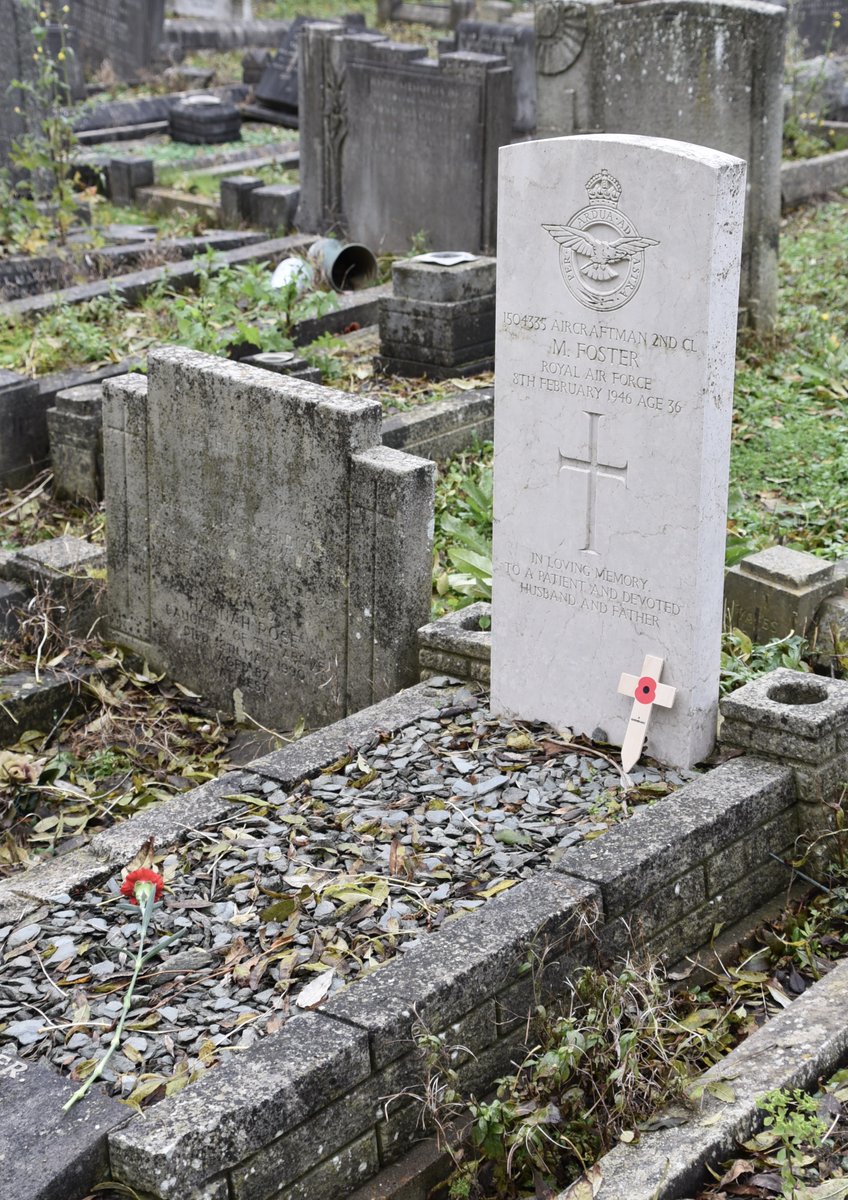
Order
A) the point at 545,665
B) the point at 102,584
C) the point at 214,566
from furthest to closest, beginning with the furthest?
the point at 102,584 → the point at 214,566 → the point at 545,665

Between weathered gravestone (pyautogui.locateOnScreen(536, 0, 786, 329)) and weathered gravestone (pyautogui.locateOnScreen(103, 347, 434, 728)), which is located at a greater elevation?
weathered gravestone (pyautogui.locateOnScreen(536, 0, 786, 329))

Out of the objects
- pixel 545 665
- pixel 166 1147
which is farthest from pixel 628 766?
pixel 166 1147

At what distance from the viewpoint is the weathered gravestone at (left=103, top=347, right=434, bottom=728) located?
5.57m

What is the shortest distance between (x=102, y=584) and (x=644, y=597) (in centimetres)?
302

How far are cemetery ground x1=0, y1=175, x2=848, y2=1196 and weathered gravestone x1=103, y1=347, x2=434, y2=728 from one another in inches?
10.7

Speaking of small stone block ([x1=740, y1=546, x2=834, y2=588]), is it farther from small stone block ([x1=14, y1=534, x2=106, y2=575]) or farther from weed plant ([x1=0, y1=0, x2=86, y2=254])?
weed plant ([x1=0, y1=0, x2=86, y2=254])

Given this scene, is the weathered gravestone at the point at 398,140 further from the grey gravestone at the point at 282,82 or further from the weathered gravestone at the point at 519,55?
the grey gravestone at the point at 282,82

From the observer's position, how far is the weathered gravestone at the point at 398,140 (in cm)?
1089

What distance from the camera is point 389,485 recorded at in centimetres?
544

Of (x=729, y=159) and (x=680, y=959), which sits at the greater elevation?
(x=729, y=159)

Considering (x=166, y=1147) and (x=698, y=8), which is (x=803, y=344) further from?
(x=166, y=1147)

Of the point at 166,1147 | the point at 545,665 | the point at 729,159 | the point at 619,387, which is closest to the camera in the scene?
the point at 166,1147

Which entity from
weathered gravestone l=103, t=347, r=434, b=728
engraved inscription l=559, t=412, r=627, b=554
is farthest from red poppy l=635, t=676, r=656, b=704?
weathered gravestone l=103, t=347, r=434, b=728

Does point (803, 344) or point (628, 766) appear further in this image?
point (803, 344)
